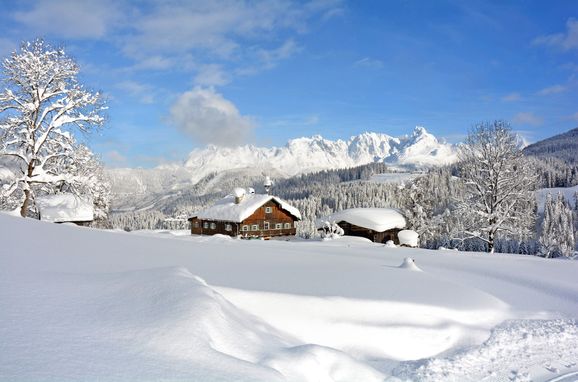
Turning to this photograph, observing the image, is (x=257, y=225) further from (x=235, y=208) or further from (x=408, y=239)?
(x=408, y=239)

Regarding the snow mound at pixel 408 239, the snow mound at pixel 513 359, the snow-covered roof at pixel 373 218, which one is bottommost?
the snow mound at pixel 513 359

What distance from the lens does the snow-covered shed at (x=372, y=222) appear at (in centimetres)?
4722

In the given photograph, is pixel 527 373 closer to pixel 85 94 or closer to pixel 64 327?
pixel 64 327

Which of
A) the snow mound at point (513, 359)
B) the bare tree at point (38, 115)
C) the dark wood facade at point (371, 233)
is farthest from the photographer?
the dark wood facade at point (371, 233)

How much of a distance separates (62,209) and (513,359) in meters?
36.6

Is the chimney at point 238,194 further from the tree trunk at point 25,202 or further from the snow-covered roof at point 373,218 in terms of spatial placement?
the tree trunk at point 25,202

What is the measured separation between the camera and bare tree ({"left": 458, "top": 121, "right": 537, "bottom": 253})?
2611 cm

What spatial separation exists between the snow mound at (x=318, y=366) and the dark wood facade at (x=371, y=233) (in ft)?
149

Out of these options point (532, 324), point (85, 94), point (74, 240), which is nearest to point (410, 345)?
point (532, 324)

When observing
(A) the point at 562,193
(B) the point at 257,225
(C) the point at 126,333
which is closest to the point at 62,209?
(B) the point at 257,225

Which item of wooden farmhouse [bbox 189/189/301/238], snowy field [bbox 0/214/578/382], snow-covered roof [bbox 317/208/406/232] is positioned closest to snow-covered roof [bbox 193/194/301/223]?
wooden farmhouse [bbox 189/189/301/238]

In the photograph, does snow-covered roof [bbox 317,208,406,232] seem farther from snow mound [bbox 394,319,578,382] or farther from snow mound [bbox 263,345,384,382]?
snow mound [bbox 263,345,384,382]

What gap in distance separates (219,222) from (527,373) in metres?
A: 43.6

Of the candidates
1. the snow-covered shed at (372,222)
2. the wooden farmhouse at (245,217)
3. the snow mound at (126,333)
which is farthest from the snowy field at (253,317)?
the snow-covered shed at (372,222)
